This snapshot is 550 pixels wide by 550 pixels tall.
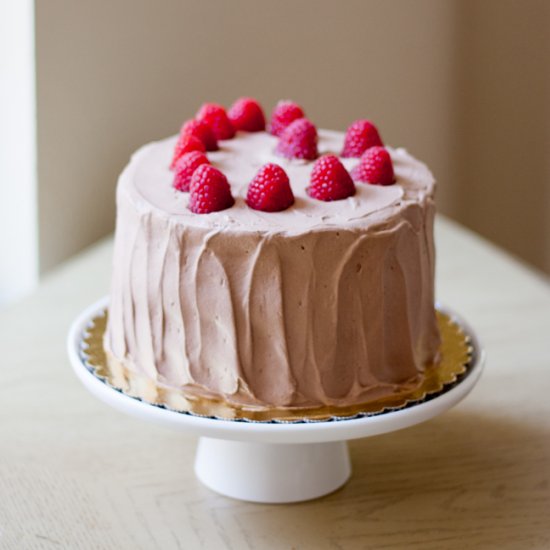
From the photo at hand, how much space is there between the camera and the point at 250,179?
1.44 m

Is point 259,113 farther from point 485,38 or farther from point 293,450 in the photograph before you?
point 485,38

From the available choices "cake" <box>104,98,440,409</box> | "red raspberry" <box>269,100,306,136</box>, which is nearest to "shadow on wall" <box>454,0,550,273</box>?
"red raspberry" <box>269,100,306,136</box>

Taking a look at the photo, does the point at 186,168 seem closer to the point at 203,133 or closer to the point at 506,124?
the point at 203,133

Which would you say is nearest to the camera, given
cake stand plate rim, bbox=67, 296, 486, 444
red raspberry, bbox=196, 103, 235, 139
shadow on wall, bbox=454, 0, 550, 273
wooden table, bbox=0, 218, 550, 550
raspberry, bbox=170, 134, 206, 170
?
cake stand plate rim, bbox=67, 296, 486, 444

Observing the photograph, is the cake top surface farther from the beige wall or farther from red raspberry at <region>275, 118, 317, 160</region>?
the beige wall

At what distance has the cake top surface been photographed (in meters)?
1.30

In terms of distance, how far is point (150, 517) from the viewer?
1.39 metres

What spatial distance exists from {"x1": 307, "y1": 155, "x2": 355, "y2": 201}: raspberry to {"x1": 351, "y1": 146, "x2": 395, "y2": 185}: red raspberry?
0.06 metres

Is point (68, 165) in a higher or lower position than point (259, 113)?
lower

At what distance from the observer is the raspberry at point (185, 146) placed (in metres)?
1.49

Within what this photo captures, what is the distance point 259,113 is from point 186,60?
0.98m

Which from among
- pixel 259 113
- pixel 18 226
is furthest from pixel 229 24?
pixel 259 113

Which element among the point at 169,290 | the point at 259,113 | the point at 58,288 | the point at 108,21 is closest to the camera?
the point at 169,290

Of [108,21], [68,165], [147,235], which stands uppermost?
[108,21]
